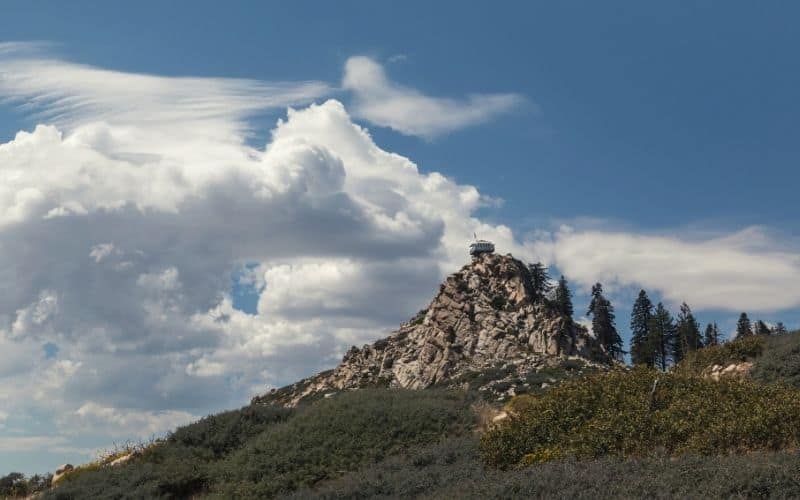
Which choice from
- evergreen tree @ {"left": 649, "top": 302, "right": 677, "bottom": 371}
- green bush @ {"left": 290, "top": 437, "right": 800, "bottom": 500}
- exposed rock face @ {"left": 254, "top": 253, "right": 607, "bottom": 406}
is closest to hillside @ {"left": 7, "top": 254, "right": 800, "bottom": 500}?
green bush @ {"left": 290, "top": 437, "right": 800, "bottom": 500}

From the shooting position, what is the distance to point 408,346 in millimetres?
72125

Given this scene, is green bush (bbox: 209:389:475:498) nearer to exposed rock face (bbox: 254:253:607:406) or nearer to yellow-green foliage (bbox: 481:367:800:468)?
yellow-green foliage (bbox: 481:367:800:468)

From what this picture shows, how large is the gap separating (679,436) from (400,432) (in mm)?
8798

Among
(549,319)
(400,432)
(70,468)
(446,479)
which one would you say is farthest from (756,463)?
(549,319)

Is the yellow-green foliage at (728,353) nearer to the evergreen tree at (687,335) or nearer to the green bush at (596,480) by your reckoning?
the green bush at (596,480)

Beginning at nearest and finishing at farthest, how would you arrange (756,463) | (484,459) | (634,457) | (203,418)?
(756,463) → (634,457) → (484,459) → (203,418)

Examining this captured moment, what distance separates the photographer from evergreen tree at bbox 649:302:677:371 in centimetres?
8669

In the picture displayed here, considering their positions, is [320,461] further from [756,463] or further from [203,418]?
[756,463]

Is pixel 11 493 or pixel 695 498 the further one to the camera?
pixel 11 493

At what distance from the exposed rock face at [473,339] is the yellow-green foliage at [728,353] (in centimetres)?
2300

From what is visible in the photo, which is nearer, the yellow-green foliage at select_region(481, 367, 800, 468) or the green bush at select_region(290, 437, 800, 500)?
the green bush at select_region(290, 437, 800, 500)

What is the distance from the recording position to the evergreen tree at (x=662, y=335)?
86.7 meters

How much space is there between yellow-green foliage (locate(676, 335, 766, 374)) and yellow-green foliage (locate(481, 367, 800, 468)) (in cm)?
978

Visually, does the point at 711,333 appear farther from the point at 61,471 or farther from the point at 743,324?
the point at 61,471
